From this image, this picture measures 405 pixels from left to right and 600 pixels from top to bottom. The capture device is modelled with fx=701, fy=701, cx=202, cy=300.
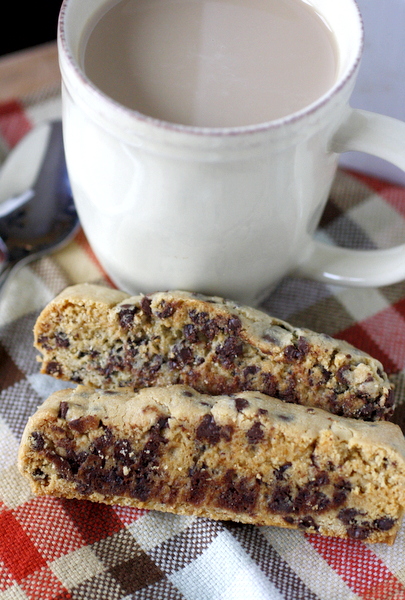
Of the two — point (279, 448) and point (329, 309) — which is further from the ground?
point (279, 448)

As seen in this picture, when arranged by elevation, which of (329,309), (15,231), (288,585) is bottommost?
(288,585)

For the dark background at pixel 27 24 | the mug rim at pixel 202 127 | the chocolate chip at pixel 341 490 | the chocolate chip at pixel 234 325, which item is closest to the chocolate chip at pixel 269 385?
the chocolate chip at pixel 234 325

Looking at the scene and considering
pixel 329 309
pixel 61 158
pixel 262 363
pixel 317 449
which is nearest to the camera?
pixel 317 449

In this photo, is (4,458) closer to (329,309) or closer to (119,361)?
(119,361)

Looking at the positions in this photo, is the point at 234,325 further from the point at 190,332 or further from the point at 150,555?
the point at 150,555

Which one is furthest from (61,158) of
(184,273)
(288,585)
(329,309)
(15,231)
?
(288,585)

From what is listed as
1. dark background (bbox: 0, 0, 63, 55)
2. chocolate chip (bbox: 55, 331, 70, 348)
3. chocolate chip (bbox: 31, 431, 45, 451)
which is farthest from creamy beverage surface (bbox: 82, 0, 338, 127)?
dark background (bbox: 0, 0, 63, 55)

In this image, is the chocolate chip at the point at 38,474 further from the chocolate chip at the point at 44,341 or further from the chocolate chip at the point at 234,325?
the chocolate chip at the point at 234,325

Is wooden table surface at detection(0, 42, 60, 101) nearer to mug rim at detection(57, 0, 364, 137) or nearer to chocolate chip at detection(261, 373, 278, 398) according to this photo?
mug rim at detection(57, 0, 364, 137)
